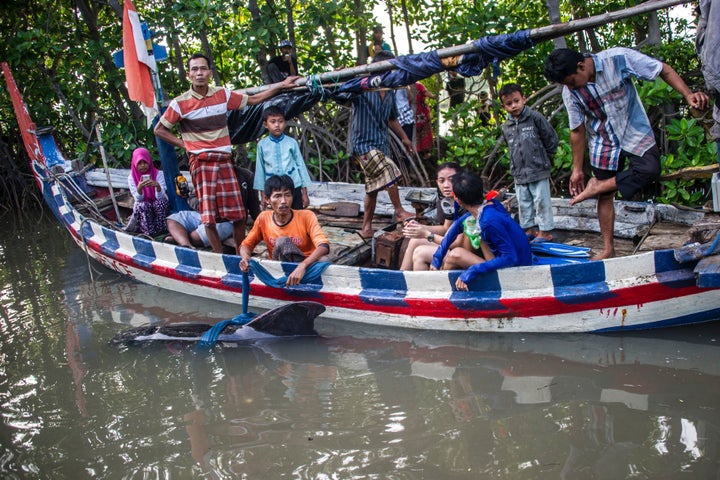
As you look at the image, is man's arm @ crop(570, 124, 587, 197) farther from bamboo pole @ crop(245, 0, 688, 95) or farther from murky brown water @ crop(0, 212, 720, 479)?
murky brown water @ crop(0, 212, 720, 479)

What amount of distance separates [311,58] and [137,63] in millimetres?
3053

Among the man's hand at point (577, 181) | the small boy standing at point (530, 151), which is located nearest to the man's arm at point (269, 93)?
the small boy standing at point (530, 151)

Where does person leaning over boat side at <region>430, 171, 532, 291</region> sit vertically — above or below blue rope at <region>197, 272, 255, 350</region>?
above

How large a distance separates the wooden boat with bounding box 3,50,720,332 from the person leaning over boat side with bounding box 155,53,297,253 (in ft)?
1.41

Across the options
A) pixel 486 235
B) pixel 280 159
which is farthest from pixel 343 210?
pixel 486 235

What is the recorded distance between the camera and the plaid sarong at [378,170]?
5281 mm

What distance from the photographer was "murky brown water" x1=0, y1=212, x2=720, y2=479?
9.45 feet

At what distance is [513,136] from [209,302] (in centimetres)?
269

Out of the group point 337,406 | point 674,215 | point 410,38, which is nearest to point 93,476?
point 337,406

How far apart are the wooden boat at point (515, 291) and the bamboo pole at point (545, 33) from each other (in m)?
1.28

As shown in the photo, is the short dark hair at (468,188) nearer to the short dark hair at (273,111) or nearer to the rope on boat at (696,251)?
the rope on boat at (696,251)

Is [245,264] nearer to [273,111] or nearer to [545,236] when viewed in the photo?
[273,111]

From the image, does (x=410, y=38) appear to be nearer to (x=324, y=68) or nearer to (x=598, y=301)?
(x=324, y=68)

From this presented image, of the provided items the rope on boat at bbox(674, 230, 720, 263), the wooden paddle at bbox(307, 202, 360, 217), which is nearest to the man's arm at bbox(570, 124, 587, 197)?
the rope on boat at bbox(674, 230, 720, 263)
